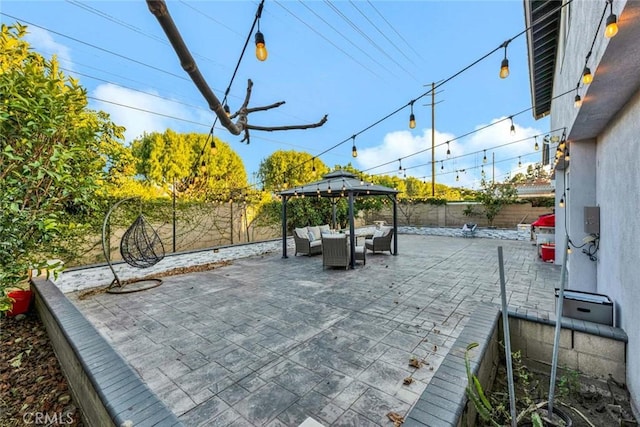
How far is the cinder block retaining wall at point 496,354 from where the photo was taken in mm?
1909

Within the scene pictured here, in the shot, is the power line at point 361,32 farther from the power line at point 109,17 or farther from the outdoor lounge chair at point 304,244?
the outdoor lounge chair at point 304,244

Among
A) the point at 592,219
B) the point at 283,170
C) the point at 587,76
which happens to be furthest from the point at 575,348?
the point at 283,170

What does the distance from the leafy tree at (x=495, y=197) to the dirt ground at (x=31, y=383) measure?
14.8 m

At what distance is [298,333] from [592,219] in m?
4.60

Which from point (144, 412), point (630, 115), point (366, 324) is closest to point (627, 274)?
point (630, 115)

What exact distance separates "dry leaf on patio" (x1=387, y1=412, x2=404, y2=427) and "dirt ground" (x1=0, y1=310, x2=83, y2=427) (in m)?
2.97

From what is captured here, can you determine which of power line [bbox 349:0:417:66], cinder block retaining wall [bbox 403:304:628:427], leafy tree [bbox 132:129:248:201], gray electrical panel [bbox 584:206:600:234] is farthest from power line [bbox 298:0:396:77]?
leafy tree [bbox 132:129:248:201]

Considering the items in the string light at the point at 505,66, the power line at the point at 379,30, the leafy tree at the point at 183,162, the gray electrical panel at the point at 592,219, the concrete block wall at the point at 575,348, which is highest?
the power line at the point at 379,30

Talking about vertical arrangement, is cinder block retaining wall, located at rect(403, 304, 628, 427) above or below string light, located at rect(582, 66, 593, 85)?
below

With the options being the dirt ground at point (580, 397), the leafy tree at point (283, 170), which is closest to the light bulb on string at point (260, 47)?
the dirt ground at point (580, 397)

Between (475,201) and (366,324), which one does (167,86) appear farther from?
(475,201)

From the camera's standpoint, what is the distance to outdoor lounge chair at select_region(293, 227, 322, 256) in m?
8.47

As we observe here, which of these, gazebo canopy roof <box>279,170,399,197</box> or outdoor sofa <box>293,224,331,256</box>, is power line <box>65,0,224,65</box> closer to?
gazebo canopy roof <box>279,170,399,197</box>

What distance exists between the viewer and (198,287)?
5453mm
